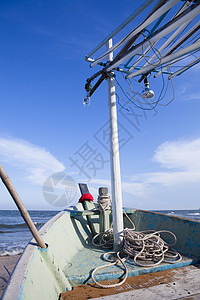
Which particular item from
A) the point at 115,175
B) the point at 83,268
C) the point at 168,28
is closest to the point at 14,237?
the point at 83,268

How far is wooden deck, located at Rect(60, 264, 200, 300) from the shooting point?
74.6 inches

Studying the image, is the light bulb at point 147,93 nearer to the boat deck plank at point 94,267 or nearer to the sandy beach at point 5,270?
the boat deck plank at point 94,267

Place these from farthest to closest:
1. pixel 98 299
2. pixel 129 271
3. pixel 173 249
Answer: pixel 173 249
pixel 129 271
pixel 98 299

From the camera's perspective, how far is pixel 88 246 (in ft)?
11.3

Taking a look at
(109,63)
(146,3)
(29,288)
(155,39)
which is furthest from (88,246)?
(146,3)

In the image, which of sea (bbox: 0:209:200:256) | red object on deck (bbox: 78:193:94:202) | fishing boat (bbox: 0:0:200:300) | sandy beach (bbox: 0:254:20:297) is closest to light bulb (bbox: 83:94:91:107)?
fishing boat (bbox: 0:0:200:300)

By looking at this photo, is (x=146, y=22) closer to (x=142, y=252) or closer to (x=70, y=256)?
(x=142, y=252)

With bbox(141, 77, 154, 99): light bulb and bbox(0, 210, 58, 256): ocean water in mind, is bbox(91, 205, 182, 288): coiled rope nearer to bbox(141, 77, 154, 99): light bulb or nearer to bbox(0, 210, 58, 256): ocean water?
bbox(141, 77, 154, 99): light bulb

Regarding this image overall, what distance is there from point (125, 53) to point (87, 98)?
1.31 m

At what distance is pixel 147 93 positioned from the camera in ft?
12.1

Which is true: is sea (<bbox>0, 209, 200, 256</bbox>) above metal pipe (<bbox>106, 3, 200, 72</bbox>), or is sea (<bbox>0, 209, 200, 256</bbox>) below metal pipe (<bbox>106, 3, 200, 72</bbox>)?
below

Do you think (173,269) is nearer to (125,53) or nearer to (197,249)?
(197,249)

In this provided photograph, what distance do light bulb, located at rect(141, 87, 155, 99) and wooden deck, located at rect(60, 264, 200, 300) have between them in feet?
9.61

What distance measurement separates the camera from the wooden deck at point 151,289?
1.89 metres
